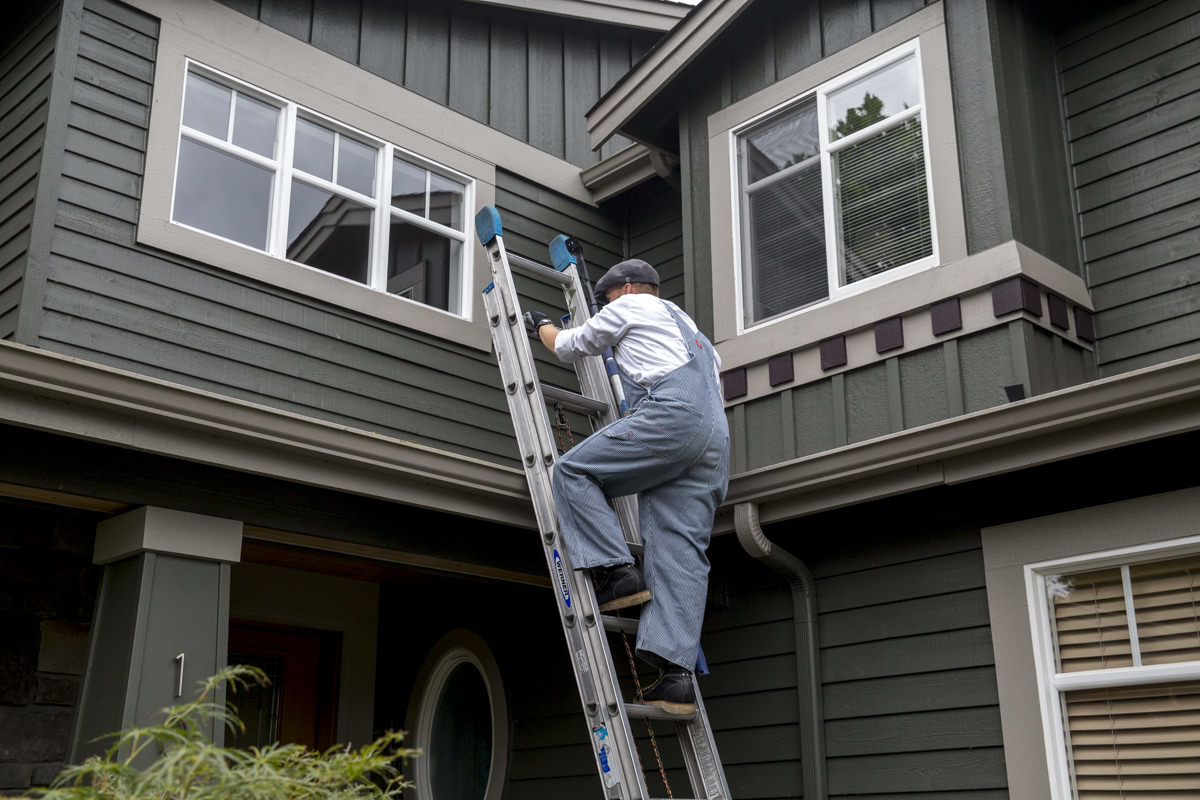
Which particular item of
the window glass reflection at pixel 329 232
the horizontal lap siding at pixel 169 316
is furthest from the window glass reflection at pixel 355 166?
the horizontal lap siding at pixel 169 316

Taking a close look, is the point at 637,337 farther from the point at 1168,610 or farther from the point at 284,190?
the point at 284,190

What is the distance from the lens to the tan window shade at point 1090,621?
426 centimetres

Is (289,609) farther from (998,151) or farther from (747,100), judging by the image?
(998,151)

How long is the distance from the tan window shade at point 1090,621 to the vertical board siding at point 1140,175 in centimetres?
107

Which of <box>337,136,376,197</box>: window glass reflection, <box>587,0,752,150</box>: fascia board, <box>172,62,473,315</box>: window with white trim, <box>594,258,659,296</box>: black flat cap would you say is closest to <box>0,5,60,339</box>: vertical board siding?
<box>172,62,473,315</box>: window with white trim

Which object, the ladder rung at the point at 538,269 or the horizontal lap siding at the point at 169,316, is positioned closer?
the horizontal lap siding at the point at 169,316

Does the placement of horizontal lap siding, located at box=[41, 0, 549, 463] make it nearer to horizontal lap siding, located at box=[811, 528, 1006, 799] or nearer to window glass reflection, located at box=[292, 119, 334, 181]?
window glass reflection, located at box=[292, 119, 334, 181]

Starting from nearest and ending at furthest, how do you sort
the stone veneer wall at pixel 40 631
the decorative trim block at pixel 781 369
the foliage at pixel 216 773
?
the foliage at pixel 216 773, the stone veneer wall at pixel 40 631, the decorative trim block at pixel 781 369

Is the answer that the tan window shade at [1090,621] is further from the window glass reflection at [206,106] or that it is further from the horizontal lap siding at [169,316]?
the window glass reflection at [206,106]

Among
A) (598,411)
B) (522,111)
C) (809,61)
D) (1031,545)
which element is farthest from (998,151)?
(522,111)

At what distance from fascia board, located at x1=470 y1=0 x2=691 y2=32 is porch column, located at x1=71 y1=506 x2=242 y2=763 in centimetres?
439

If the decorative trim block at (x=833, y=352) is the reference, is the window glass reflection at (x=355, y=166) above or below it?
above

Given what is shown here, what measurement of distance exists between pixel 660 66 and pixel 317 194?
196 cm

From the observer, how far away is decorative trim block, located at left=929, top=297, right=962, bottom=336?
4.92 meters
